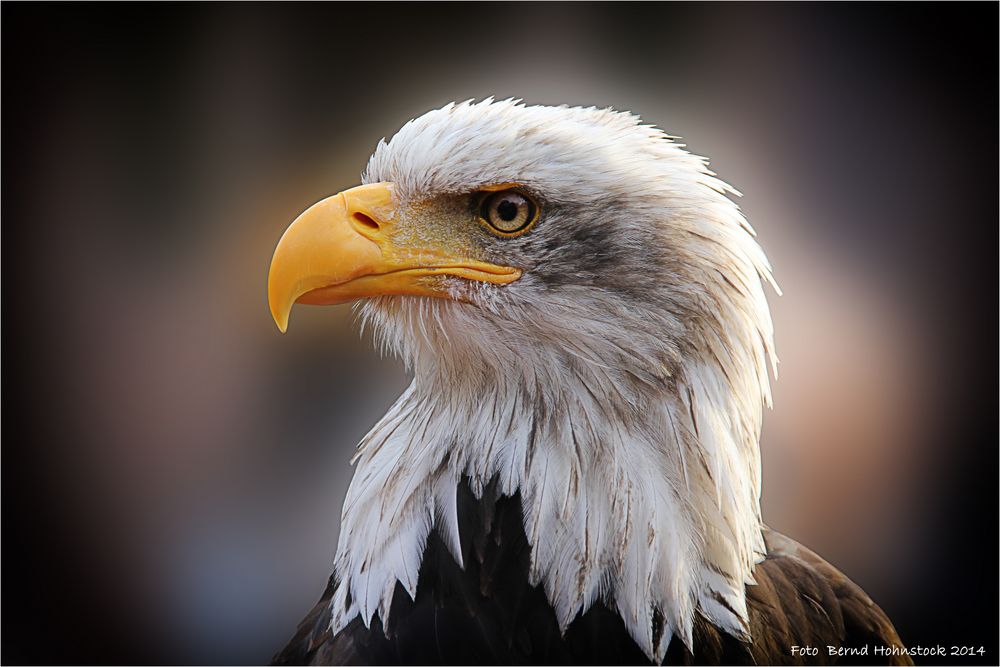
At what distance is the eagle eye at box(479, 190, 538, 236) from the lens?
0.87m

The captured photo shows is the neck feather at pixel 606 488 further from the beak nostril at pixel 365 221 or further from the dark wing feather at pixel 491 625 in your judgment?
the beak nostril at pixel 365 221

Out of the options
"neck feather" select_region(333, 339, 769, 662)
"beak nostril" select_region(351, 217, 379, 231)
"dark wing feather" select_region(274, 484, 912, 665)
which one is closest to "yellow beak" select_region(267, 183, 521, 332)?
"beak nostril" select_region(351, 217, 379, 231)

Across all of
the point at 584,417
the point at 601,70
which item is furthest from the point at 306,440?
the point at 584,417

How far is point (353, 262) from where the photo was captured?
0.84 metres

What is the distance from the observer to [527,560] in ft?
2.76

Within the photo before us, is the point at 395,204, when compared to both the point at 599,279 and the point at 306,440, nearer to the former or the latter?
the point at 599,279

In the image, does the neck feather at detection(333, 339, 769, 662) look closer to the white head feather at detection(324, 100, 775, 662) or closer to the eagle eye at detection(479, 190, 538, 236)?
the white head feather at detection(324, 100, 775, 662)

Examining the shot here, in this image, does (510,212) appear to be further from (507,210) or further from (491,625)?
(491,625)

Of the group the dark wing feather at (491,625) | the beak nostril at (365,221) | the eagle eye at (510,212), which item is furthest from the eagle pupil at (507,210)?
the dark wing feather at (491,625)

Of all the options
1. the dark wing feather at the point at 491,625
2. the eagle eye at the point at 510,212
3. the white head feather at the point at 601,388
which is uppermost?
the eagle eye at the point at 510,212

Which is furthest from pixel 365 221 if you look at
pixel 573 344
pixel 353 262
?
pixel 573 344

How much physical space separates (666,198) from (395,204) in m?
0.29

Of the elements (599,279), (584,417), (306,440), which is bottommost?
(306,440)

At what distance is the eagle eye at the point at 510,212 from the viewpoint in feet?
2.84
